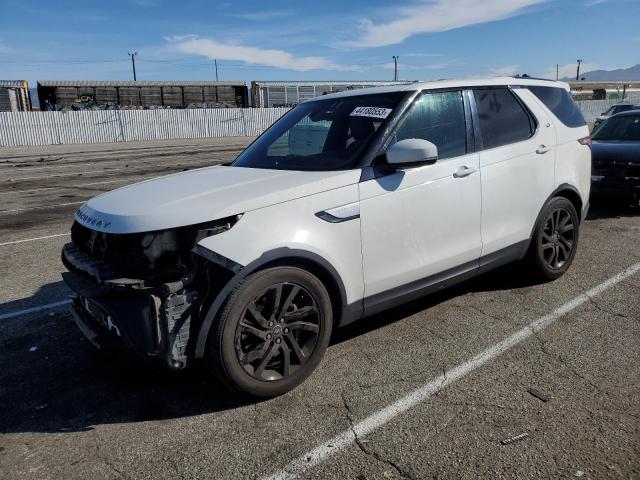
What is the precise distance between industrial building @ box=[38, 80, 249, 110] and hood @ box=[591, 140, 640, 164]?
3378 centimetres

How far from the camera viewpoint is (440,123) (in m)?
4.05

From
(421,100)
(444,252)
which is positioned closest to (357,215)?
(444,252)

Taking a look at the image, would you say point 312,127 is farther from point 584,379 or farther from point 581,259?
point 581,259

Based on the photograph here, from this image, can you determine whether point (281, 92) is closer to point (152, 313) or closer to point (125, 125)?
point (125, 125)

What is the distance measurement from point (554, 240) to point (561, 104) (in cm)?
132

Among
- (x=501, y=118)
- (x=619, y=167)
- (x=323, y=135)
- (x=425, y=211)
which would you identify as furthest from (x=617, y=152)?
(x=323, y=135)

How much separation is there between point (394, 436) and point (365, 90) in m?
2.67

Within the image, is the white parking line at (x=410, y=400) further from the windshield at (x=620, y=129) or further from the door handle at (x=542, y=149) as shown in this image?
the windshield at (x=620, y=129)

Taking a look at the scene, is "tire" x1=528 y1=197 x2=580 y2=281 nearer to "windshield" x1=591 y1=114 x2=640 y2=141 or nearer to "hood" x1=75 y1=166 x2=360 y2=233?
"hood" x1=75 y1=166 x2=360 y2=233

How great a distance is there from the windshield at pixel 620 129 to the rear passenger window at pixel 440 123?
5.99 m

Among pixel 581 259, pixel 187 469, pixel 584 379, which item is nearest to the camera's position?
pixel 187 469

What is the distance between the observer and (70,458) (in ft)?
9.11

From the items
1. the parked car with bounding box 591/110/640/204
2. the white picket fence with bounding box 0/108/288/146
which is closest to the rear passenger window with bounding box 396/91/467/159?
the parked car with bounding box 591/110/640/204

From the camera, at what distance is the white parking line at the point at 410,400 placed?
104 inches
